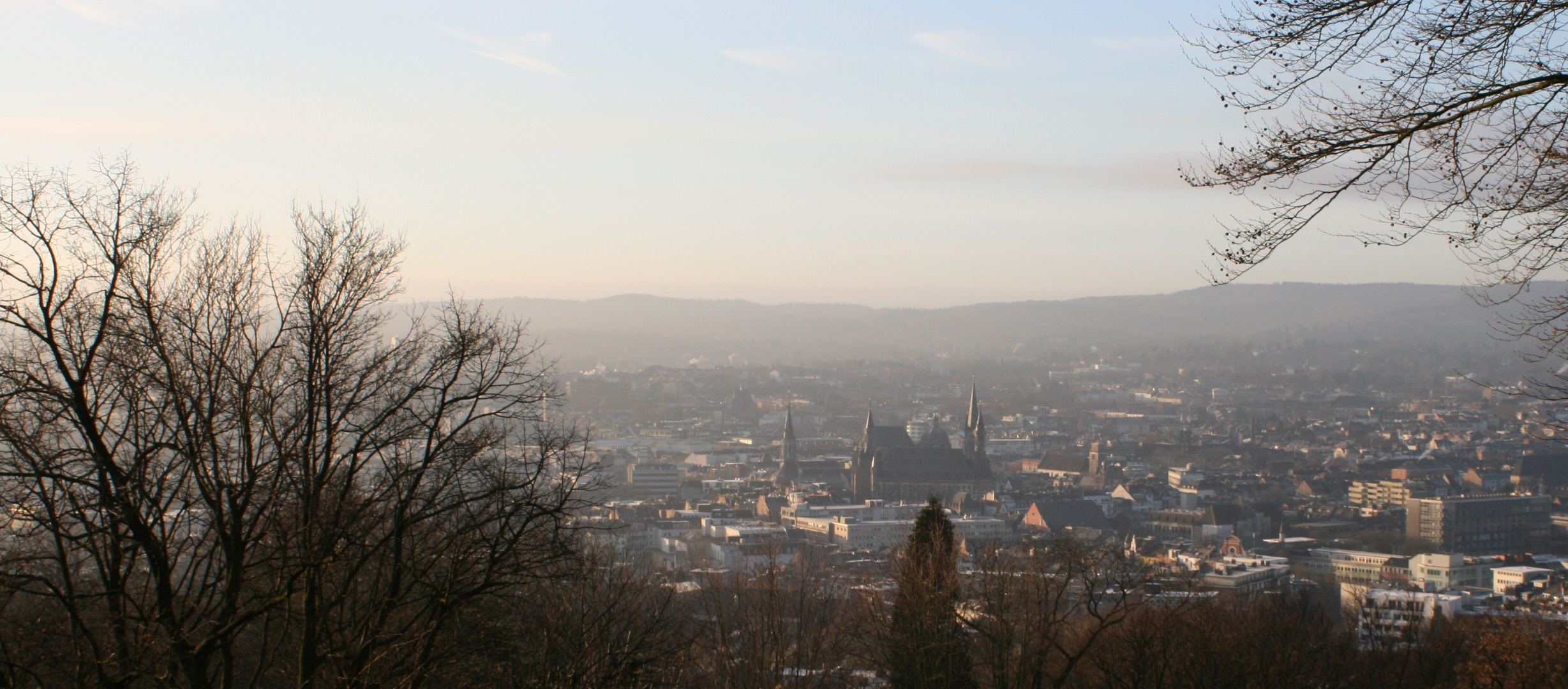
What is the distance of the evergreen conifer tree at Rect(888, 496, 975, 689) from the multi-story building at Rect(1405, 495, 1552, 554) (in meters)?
40.5

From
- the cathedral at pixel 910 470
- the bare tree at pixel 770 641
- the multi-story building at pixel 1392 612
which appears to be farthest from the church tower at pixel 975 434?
the bare tree at pixel 770 641

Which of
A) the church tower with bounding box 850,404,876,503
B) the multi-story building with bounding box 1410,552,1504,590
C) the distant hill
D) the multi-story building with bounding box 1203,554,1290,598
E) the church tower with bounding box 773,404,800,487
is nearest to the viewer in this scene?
the multi-story building with bounding box 1203,554,1290,598

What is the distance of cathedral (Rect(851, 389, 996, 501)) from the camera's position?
65250 millimetres

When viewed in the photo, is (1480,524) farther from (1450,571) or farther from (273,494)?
(273,494)

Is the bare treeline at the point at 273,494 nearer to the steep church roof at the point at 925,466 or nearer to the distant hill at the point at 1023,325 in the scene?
the steep church roof at the point at 925,466

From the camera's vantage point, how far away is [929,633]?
454 inches

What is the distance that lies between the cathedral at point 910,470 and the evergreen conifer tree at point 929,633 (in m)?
51.3

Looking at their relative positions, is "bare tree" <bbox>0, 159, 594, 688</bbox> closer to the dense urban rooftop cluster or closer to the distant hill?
the dense urban rooftop cluster

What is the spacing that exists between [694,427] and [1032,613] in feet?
292

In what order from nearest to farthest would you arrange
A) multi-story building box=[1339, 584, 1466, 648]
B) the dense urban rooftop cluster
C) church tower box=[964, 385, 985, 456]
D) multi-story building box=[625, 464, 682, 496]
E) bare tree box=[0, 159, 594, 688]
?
bare tree box=[0, 159, 594, 688], multi-story building box=[1339, 584, 1466, 648], the dense urban rooftop cluster, multi-story building box=[625, 464, 682, 496], church tower box=[964, 385, 985, 456]

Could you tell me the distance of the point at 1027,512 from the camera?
54.0 meters

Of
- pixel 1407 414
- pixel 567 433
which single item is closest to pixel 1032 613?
pixel 567 433

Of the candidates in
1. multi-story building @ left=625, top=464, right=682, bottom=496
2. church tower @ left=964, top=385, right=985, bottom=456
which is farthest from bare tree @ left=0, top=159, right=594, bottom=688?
church tower @ left=964, top=385, right=985, bottom=456

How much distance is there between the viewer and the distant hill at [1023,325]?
157000mm
